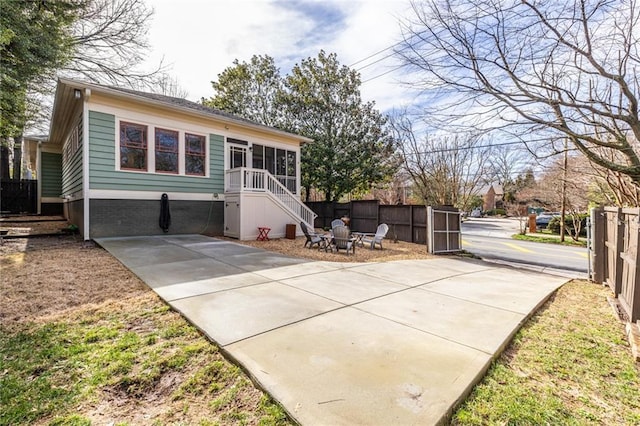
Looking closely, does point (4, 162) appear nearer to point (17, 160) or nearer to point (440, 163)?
point (17, 160)

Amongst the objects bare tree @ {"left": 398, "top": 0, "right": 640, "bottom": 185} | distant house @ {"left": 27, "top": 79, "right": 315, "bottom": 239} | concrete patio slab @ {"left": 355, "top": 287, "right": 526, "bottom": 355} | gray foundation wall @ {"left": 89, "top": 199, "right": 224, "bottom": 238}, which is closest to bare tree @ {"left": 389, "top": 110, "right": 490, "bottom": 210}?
distant house @ {"left": 27, "top": 79, "right": 315, "bottom": 239}

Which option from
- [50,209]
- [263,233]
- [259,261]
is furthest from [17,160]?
[259,261]

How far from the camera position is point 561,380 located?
7.93 ft

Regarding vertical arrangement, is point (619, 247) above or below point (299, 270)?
above

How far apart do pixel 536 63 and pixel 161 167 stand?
404 inches

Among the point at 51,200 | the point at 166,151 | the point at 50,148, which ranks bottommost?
the point at 51,200

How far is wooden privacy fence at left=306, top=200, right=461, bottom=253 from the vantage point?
10.0m

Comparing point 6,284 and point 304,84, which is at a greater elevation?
point 304,84

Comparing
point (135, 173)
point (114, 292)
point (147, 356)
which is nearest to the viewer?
point (147, 356)

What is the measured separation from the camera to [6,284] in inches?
177

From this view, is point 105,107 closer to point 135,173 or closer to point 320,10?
point 135,173

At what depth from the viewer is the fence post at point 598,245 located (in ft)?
18.4

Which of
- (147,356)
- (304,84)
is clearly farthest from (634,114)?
(304,84)

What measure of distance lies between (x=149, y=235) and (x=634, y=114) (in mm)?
11686
